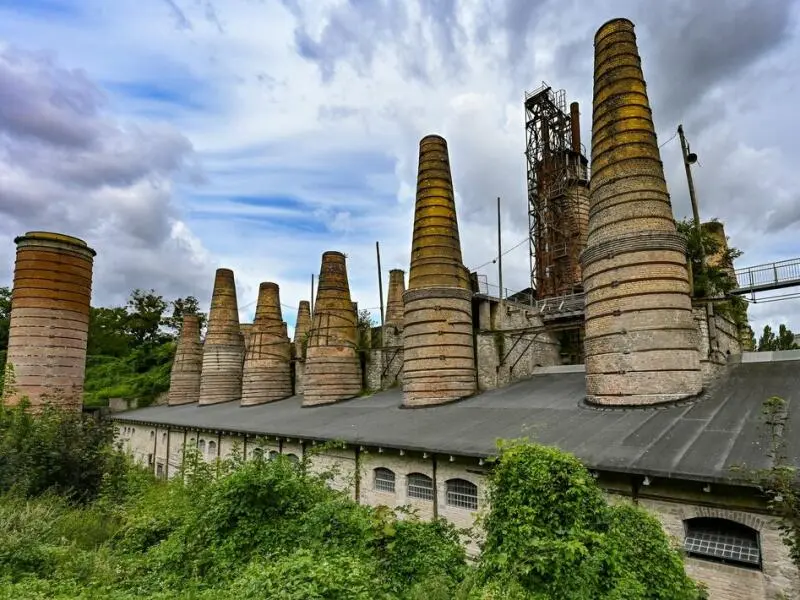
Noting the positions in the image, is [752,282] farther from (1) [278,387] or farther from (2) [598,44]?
(1) [278,387]

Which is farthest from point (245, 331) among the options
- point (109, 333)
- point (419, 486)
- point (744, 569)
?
point (744, 569)

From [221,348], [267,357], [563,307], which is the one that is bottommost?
[267,357]

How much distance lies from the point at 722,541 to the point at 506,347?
10.5 m

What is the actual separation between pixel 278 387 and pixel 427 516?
1596 centimetres

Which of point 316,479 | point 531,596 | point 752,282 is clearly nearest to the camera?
point 531,596

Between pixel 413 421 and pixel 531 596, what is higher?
pixel 413 421

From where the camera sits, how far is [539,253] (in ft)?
88.0

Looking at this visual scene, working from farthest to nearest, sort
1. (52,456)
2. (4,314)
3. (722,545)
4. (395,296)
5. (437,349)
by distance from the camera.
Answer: (4,314) < (395,296) < (437,349) < (52,456) < (722,545)

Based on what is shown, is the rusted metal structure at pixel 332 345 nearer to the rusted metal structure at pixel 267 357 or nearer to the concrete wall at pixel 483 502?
the concrete wall at pixel 483 502

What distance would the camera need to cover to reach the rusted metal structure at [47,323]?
65.7 feet

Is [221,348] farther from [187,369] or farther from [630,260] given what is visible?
[630,260]

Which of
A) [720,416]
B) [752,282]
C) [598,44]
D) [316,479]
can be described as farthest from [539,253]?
[316,479]

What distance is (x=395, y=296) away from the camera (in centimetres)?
2741

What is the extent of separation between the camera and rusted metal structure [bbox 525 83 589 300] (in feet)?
83.9
